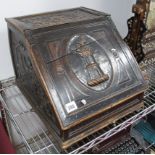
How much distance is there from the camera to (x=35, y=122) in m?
1.39

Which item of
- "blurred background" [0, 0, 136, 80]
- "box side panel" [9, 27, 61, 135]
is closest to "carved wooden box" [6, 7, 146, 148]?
"box side panel" [9, 27, 61, 135]

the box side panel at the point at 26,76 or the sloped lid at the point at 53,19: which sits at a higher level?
the sloped lid at the point at 53,19

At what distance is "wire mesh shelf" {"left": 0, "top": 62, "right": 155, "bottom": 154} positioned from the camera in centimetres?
90

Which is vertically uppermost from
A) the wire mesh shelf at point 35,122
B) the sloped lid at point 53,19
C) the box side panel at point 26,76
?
the sloped lid at point 53,19

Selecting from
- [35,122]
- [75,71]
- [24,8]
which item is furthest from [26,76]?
[35,122]

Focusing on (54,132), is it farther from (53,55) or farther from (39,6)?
(39,6)

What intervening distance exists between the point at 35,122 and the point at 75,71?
0.70 m

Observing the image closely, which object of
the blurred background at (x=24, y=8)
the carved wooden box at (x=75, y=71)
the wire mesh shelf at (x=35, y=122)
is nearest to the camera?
the carved wooden box at (x=75, y=71)

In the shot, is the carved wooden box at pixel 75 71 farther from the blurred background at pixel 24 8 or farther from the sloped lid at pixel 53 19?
the blurred background at pixel 24 8

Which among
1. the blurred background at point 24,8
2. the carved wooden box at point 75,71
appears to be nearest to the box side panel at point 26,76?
the carved wooden box at point 75,71

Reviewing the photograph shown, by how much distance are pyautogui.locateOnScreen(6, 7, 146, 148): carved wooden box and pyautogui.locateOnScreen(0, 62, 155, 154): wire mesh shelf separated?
0.17 ft

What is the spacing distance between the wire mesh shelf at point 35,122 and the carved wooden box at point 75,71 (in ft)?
0.17

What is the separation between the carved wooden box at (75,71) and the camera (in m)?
0.77

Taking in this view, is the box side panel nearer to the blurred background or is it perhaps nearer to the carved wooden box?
the carved wooden box
